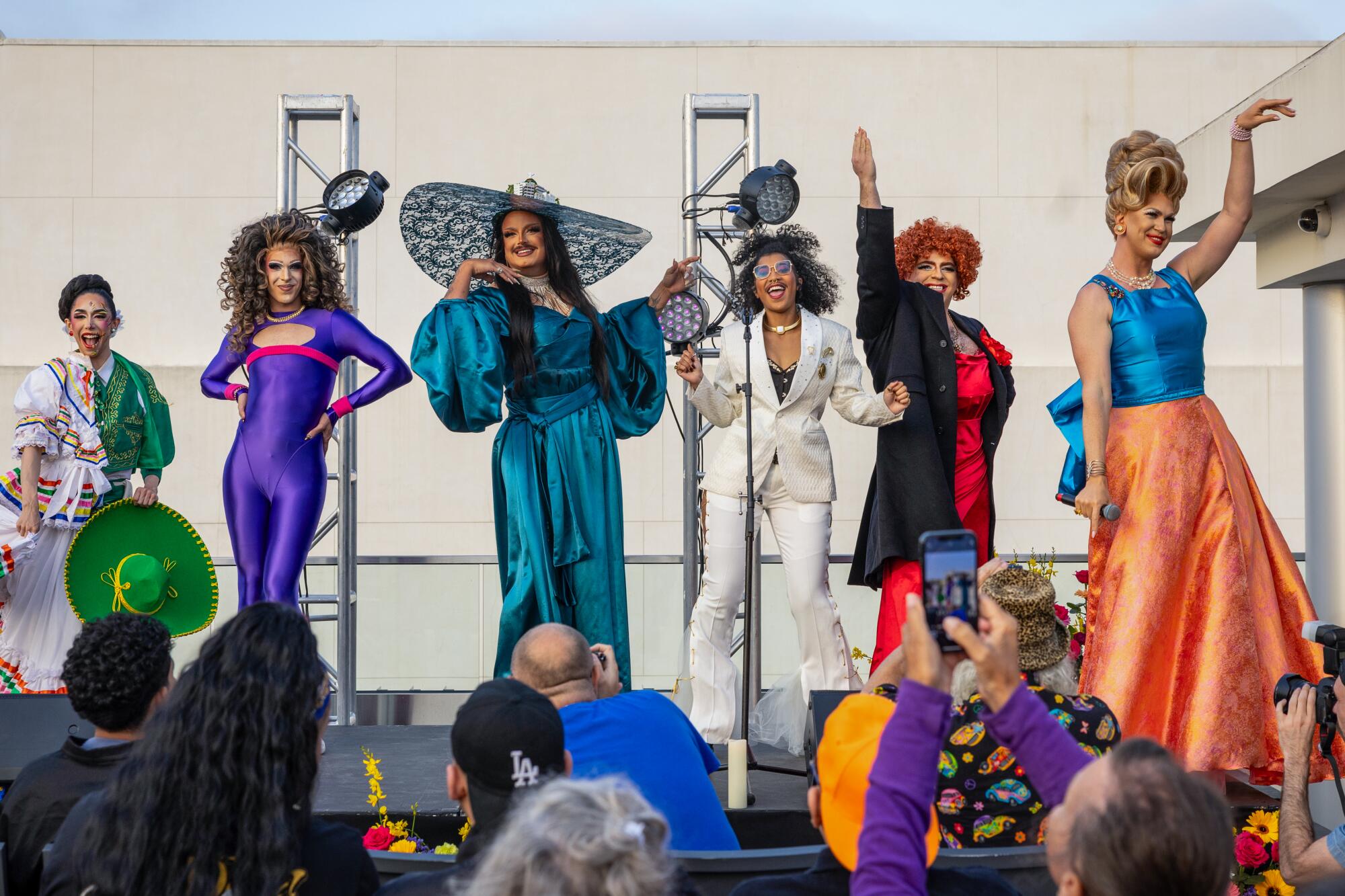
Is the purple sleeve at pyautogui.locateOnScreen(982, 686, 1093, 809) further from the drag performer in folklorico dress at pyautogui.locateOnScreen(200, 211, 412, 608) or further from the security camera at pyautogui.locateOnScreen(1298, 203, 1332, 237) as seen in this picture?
the security camera at pyautogui.locateOnScreen(1298, 203, 1332, 237)

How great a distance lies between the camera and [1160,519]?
3.74 metres

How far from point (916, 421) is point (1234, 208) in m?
1.31

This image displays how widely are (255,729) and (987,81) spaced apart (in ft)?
32.7

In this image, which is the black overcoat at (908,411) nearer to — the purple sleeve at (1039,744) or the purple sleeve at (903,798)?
the purple sleeve at (1039,744)

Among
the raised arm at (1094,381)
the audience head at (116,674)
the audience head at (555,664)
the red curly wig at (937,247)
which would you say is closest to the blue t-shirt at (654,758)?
the audience head at (555,664)

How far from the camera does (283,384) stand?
4727 mm

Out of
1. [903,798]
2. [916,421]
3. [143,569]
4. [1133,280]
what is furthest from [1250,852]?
[143,569]

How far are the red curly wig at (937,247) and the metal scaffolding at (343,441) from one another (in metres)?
2.27

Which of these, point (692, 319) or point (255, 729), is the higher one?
point (692, 319)

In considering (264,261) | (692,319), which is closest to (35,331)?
(264,261)

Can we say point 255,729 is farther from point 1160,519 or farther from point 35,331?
point 35,331

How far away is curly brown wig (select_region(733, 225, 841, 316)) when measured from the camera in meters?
4.98

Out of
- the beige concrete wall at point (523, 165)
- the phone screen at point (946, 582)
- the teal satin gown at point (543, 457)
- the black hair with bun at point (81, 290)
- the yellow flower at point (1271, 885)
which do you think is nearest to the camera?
the phone screen at point (946, 582)

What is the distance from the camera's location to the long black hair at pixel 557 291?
4.63m
